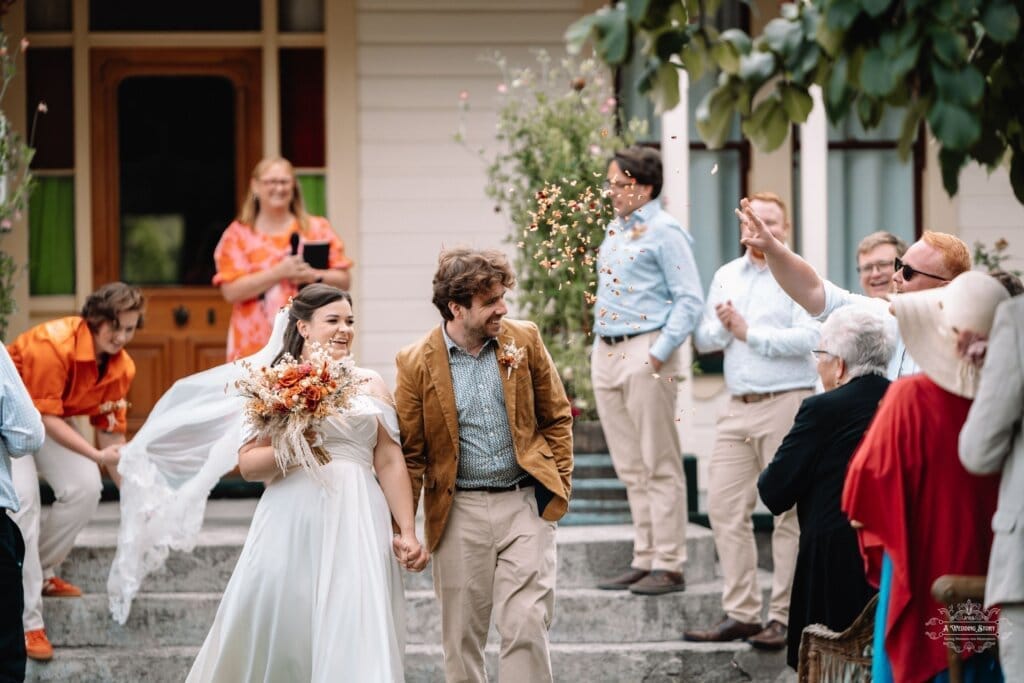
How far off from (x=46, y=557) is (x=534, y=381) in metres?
2.77

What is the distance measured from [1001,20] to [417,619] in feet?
15.9

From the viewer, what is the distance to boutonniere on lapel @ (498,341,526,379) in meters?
6.13

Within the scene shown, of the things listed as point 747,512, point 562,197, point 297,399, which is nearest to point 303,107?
point 562,197

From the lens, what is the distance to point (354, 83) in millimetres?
10109

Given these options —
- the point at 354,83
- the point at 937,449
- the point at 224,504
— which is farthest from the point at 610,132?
the point at 937,449

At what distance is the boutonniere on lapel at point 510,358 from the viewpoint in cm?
613

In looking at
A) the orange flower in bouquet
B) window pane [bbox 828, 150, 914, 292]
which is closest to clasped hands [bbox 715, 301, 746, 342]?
the orange flower in bouquet

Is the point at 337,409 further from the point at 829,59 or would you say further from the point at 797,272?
the point at 829,59

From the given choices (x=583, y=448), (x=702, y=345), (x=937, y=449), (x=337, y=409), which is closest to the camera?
(x=937, y=449)

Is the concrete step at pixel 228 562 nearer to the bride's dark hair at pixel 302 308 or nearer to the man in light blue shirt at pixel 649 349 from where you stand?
the man in light blue shirt at pixel 649 349

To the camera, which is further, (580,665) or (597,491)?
(597,491)

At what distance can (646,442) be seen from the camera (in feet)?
25.8

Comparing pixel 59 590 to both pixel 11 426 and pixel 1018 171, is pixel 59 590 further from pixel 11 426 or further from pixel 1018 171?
pixel 1018 171

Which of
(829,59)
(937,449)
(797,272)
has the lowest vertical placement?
(937,449)
